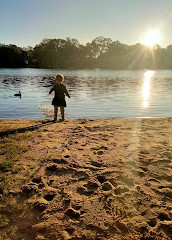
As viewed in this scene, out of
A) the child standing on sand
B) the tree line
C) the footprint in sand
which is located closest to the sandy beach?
the footprint in sand

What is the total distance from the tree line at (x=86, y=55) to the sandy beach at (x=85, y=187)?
120 metres

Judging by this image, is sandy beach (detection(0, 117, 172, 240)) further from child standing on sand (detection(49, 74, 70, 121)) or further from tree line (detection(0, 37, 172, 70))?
tree line (detection(0, 37, 172, 70))

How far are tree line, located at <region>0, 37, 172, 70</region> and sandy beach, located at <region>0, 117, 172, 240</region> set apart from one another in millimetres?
120199

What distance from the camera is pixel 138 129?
809cm

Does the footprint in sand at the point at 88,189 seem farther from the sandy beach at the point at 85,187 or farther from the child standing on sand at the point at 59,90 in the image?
the child standing on sand at the point at 59,90

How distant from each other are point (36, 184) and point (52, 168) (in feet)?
2.21

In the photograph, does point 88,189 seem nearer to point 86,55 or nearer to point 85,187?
point 85,187

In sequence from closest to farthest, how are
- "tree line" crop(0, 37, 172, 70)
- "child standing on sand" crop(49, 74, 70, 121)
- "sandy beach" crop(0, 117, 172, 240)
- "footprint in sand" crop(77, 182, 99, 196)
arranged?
1. "sandy beach" crop(0, 117, 172, 240)
2. "footprint in sand" crop(77, 182, 99, 196)
3. "child standing on sand" crop(49, 74, 70, 121)
4. "tree line" crop(0, 37, 172, 70)

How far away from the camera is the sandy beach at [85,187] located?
9.98ft

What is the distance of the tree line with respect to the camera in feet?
395

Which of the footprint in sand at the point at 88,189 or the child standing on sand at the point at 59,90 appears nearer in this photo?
the footprint in sand at the point at 88,189

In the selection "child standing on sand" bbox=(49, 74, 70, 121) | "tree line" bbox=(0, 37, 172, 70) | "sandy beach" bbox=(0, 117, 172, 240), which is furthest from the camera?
"tree line" bbox=(0, 37, 172, 70)

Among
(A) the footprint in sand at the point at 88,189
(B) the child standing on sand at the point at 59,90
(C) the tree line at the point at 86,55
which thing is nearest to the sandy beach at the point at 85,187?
(A) the footprint in sand at the point at 88,189

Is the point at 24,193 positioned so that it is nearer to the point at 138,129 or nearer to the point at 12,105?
the point at 138,129
